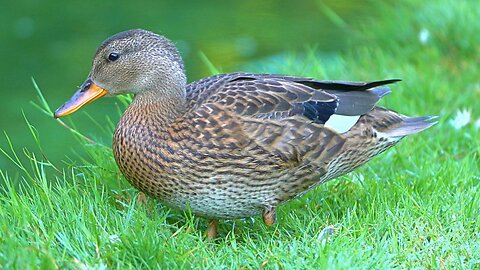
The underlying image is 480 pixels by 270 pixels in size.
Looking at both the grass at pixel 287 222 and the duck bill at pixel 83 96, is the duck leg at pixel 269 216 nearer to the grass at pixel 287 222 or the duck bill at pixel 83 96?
the grass at pixel 287 222

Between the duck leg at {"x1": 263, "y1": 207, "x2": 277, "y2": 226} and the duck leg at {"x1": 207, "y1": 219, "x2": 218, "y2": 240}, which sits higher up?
the duck leg at {"x1": 263, "y1": 207, "x2": 277, "y2": 226}

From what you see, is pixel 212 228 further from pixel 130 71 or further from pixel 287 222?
pixel 130 71

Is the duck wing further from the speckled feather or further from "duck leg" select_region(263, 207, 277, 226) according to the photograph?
"duck leg" select_region(263, 207, 277, 226)

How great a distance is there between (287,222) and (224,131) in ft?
1.75

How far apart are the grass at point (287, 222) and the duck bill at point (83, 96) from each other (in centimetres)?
20

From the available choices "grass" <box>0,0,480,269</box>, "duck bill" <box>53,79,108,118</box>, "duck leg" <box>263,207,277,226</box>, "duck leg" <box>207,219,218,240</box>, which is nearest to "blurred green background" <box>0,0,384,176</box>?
"grass" <box>0,0,480,269</box>

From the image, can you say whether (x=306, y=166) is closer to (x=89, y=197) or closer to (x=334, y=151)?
(x=334, y=151)

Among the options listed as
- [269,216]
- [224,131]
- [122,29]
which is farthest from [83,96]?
[122,29]

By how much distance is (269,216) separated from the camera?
4.07m

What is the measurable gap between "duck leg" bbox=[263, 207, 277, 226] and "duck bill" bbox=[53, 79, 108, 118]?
913 mm

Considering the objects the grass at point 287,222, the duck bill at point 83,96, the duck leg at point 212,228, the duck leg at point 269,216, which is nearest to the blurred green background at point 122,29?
the grass at point 287,222

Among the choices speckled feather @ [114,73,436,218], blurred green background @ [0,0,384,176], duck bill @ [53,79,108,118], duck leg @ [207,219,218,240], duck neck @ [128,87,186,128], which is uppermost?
duck bill @ [53,79,108,118]

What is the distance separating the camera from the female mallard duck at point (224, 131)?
12.9ft

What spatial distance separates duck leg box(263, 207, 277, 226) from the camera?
4.06 metres
